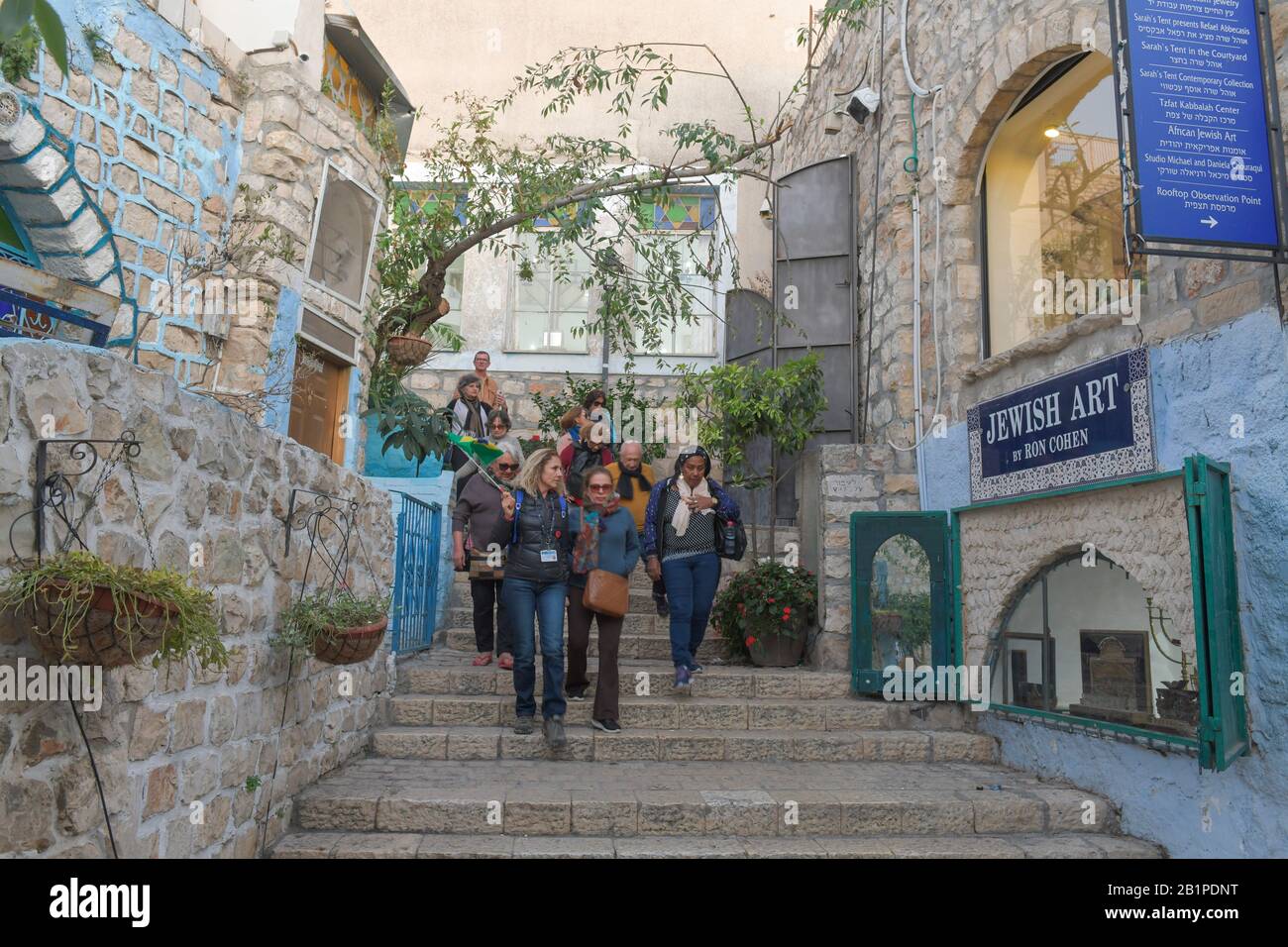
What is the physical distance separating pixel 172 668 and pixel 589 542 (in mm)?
2956

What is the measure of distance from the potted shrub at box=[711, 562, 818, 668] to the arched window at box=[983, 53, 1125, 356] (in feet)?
7.53

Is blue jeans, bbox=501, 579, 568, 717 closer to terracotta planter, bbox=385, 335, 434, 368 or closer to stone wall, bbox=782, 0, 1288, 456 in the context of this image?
stone wall, bbox=782, 0, 1288, 456

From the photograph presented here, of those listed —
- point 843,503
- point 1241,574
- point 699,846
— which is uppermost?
point 843,503

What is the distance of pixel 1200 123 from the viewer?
417cm

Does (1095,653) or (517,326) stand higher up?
(517,326)

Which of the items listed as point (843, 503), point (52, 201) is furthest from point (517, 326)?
point (52, 201)

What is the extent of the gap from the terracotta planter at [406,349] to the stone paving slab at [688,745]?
13.2ft

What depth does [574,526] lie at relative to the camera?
5840mm

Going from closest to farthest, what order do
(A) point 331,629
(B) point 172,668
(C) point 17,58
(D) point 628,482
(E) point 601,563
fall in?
(B) point 172,668 < (A) point 331,629 < (C) point 17,58 < (E) point 601,563 < (D) point 628,482

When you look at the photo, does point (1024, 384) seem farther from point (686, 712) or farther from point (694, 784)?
point (694, 784)

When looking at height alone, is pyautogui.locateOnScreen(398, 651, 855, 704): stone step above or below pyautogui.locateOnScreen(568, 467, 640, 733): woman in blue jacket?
below

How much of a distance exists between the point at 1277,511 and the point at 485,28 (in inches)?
487

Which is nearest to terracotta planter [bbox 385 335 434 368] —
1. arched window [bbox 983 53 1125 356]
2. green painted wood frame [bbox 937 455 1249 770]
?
arched window [bbox 983 53 1125 356]

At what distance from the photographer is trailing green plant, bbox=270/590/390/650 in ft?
13.6
